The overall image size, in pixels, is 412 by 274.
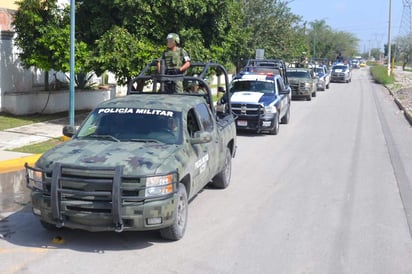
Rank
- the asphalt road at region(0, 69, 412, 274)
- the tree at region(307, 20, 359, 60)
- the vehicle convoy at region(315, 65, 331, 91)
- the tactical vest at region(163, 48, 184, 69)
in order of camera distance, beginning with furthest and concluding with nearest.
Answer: the tree at region(307, 20, 359, 60) < the vehicle convoy at region(315, 65, 331, 91) < the tactical vest at region(163, 48, 184, 69) < the asphalt road at region(0, 69, 412, 274)

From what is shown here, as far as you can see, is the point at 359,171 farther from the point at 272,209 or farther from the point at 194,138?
the point at 194,138

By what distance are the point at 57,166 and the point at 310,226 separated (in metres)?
3.27

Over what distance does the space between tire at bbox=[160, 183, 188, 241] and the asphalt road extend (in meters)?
0.10

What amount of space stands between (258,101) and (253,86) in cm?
141

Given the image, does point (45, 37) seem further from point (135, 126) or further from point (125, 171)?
point (125, 171)

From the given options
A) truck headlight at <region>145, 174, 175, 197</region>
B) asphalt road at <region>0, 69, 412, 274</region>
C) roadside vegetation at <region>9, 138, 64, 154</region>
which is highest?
truck headlight at <region>145, 174, 175, 197</region>

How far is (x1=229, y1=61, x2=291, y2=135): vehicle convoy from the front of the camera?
15.2 m

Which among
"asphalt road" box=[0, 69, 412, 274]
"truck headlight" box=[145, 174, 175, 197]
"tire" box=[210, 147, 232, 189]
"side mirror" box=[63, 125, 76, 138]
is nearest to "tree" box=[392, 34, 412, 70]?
"asphalt road" box=[0, 69, 412, 274]

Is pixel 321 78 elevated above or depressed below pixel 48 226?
above

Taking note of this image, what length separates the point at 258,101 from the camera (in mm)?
15320

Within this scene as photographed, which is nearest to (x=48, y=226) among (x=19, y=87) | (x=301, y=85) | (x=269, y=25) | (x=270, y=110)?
(x=270, y=110)

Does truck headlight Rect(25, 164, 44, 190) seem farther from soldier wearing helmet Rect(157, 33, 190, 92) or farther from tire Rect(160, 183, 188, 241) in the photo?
soldier wearing helmet Rect(157, 33, 190, 92)

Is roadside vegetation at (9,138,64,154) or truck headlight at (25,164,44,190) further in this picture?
roadside vegetation at (9,138,64,154)

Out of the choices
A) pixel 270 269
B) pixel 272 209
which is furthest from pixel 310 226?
pixel 270 269
